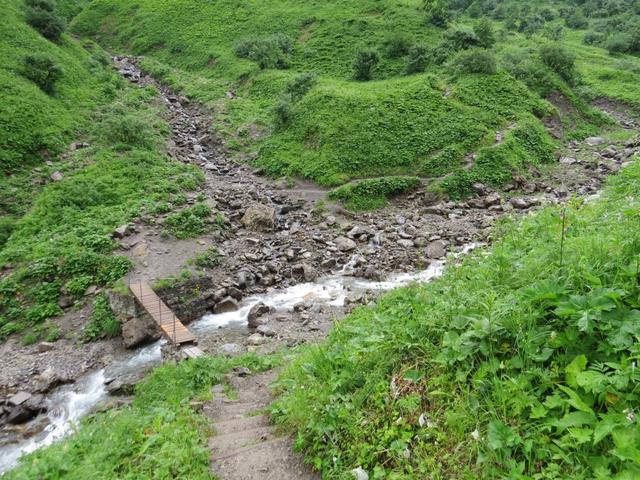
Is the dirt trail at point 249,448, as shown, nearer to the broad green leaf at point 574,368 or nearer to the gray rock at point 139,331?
the broad green leaf at point 574,368

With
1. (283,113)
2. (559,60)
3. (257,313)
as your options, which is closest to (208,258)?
(257,313)

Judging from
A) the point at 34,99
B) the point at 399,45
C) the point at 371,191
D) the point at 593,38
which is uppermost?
the point at 34,99

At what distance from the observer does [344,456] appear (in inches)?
164

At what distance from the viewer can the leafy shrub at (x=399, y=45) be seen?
3728 cm

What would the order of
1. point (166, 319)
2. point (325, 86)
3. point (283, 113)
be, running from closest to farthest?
point (166, 319), point (283, 113), point (325, 86)

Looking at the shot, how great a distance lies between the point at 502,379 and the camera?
3695mm

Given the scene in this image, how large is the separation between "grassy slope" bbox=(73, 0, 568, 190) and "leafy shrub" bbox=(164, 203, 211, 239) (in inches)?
289

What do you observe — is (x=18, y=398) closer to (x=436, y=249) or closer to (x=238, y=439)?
(x=238, y=439)

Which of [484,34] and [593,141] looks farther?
[484,34]

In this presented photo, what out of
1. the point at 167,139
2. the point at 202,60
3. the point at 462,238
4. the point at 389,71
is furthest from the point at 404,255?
the point at 202,60

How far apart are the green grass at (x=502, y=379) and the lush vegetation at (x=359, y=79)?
667 inches

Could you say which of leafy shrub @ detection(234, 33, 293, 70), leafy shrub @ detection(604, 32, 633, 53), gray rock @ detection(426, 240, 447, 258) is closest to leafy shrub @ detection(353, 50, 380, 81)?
leafy shrub @ detection(234, 33, 293, 70)

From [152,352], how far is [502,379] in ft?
34.8

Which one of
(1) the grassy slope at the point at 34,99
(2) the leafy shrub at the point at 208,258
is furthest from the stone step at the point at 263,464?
(1) the grassy slope at the point at 34,99
